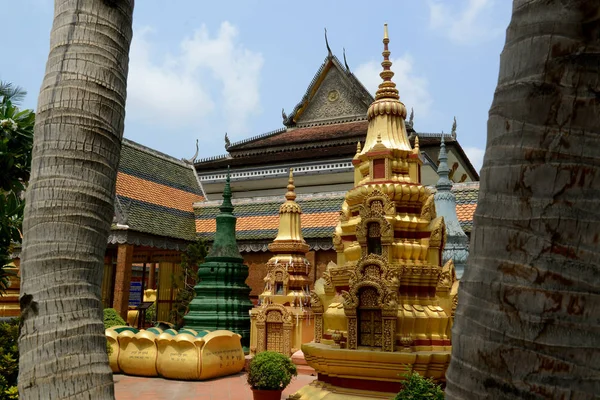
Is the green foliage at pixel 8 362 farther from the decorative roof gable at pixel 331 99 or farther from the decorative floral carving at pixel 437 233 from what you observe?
the decorative roof gable at pixel 331 99

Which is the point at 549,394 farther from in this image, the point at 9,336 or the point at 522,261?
the point at 9,336

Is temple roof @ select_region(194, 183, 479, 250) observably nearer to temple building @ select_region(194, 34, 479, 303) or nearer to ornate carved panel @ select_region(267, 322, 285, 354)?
temple building @ select_region(194, 34, 479, 303)

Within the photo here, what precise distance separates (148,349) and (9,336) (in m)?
5.63

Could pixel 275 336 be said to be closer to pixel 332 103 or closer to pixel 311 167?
pixel 311 167

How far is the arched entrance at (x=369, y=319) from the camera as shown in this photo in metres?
8.34

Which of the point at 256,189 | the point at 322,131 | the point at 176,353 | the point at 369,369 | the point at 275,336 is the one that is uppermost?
the point at 322,131

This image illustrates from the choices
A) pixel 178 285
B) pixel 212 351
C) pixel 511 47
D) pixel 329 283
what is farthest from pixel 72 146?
pixel 178 285

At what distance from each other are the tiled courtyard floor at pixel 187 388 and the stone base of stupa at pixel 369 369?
264cm

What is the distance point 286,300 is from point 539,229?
46.2 ft

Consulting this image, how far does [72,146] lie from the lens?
2.38 m

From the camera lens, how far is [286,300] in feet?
50.0

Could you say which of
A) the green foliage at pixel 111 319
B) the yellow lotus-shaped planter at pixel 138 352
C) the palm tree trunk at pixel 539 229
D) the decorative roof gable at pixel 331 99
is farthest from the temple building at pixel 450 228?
the palm tree trunk at pixel 539 229

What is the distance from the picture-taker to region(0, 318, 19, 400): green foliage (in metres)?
6.92

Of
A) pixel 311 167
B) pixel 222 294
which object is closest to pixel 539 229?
pixel 222 294
